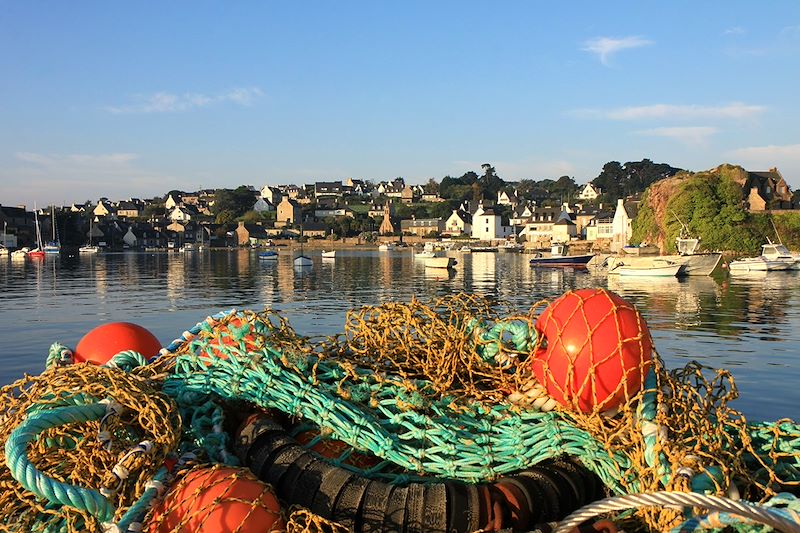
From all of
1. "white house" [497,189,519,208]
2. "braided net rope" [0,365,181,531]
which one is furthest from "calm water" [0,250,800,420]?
"white house" [497,189,519,208]

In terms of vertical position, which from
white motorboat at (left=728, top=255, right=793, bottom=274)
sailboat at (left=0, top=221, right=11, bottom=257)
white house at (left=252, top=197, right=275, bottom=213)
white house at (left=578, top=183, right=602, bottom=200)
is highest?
white house at (left=578, top=183, right=602, bottom=200)

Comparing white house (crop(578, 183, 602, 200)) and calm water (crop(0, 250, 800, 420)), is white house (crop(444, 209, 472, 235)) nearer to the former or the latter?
white house (crop(578, 183, 602, 200))

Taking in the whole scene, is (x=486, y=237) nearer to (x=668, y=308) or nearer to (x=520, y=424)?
(x=668, y=308)

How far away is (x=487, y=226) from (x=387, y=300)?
351 ft

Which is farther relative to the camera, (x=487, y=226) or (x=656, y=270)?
(x=487, y=226)

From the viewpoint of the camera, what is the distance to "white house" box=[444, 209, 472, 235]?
465 feet

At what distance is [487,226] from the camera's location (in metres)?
133

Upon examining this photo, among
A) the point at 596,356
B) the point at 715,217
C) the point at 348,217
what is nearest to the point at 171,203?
the point at 348,217

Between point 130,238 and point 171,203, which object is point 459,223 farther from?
point 171,203

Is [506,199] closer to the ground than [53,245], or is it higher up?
higher up

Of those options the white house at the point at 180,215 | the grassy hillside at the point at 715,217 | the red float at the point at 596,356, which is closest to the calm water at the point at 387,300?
the red float at the point at 596,356

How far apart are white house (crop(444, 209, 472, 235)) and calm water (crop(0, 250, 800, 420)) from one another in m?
93.9

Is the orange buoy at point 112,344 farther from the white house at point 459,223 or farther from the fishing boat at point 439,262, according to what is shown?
the white house at point 459,223

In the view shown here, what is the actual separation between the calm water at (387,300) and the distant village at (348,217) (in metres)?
50.9
